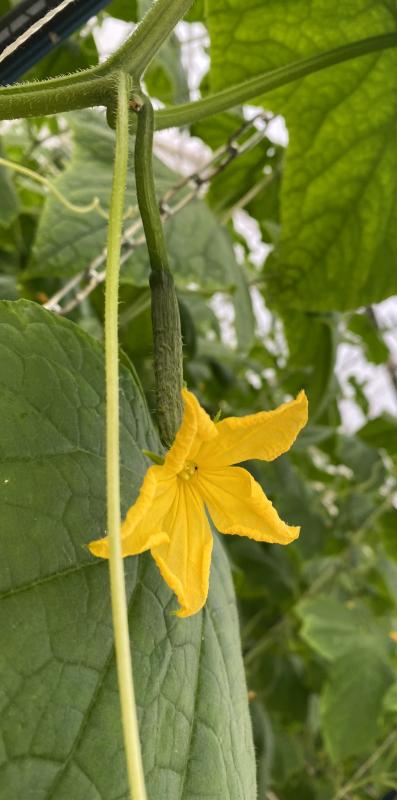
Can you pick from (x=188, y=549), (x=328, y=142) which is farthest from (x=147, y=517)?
(x=328, y=142)

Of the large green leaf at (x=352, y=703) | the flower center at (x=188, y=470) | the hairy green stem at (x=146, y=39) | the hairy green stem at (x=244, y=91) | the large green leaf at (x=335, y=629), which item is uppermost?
the hairy green stem at (x=244, y=91)

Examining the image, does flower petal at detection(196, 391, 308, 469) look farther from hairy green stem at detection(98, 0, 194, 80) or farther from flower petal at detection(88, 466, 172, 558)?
hairy green stem at detection(98, 0, 194, 80)

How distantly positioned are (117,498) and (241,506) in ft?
0.29

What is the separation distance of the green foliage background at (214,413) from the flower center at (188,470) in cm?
4

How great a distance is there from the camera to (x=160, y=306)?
1.26 ft

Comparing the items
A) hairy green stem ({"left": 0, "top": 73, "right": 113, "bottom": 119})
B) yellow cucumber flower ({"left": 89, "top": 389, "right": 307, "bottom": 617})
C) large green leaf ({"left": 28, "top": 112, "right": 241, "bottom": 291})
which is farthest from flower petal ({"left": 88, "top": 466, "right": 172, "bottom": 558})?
large green leaf ({"left": 28, "top": 112, "right": 241, "bottom": 291})

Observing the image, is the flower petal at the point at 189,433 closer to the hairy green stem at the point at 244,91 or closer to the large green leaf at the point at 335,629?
the hairy green stem at the point at 244,91

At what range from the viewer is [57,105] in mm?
413

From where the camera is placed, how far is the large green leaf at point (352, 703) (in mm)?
1089

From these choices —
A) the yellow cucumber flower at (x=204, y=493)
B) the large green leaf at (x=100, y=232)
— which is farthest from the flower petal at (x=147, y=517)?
the large green leaf at (x=100, y=232)

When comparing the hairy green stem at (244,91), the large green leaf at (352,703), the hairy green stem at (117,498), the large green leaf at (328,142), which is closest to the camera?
the hairy green stem at (117,498)

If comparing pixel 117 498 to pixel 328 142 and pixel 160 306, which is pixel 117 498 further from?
pixel 328 142

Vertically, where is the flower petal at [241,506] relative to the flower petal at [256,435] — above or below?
below

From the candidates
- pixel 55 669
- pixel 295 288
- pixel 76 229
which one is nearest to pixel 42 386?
pixel 55 669
